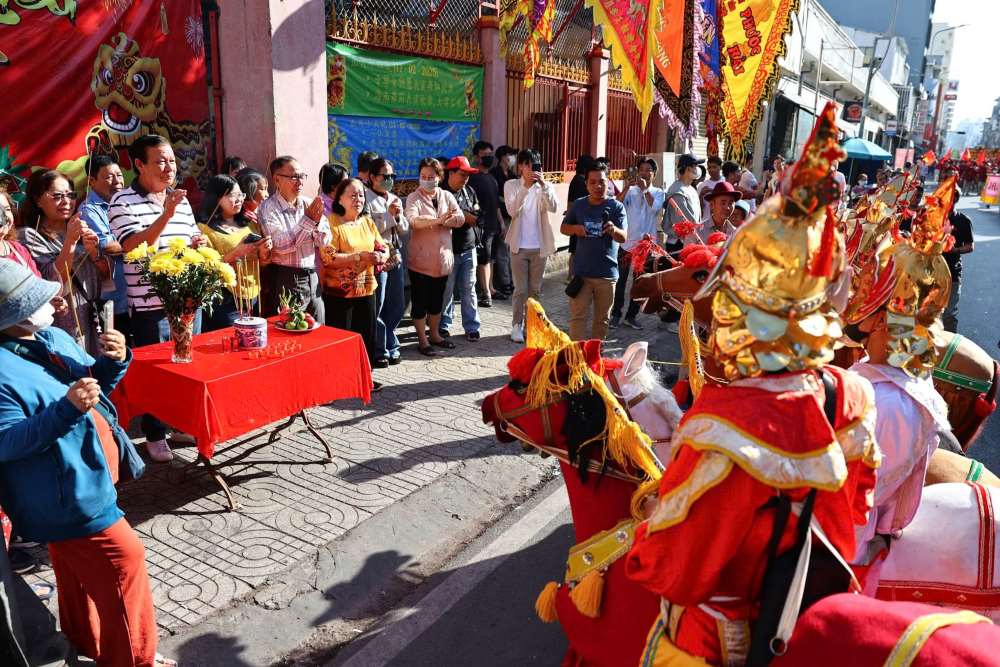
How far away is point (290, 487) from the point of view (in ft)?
16.3

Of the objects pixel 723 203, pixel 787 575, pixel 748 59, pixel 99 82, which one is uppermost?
pixel 748 59

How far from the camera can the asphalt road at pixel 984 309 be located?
640 centimetres

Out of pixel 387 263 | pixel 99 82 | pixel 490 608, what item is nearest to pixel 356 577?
pixel 490 608

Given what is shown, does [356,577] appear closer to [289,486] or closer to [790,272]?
[289,486]

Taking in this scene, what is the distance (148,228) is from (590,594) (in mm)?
4085

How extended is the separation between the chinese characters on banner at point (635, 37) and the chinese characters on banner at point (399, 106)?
286 centimetres

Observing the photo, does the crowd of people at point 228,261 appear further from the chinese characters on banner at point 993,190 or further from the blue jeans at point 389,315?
the chinese characters on banner at point 993,190

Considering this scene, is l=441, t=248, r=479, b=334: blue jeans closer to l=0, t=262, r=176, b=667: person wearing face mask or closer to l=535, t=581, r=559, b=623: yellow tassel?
l=0, t=262, r=176, b=667: person wearing face mask

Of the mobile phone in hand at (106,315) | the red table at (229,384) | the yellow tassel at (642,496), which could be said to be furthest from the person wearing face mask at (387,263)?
the yellow tassel at (642,496)

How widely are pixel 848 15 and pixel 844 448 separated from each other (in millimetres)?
62381

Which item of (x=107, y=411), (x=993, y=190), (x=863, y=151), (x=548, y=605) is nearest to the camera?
(x=548, y=605)

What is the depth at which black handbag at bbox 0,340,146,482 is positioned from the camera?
9.10ft

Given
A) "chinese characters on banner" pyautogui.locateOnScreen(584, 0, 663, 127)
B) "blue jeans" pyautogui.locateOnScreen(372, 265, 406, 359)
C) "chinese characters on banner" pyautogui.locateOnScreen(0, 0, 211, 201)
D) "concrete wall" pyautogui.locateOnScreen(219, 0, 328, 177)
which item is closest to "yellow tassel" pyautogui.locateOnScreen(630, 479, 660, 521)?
"chinese characters on banner" pyautogui.locateOnScreen(0, 0, 211, 201)

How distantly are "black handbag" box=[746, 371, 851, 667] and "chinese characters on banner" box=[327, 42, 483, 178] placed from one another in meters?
7.89
